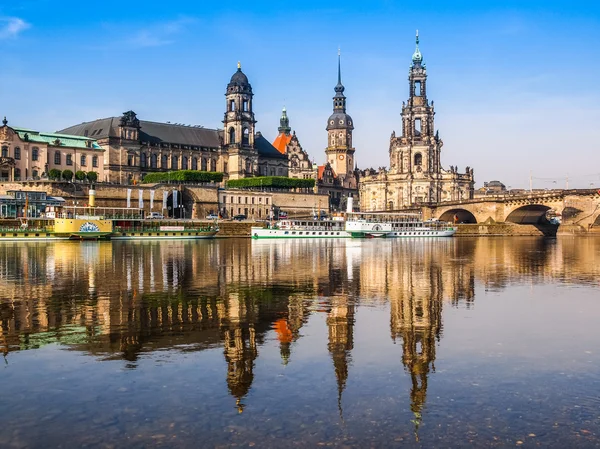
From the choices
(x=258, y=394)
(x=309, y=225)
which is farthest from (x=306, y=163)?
(x=258, y=394)

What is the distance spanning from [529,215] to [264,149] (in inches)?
1785

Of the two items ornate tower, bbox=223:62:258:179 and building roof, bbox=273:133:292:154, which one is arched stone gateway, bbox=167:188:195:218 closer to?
ornate tower, bbox=223:62:258:179

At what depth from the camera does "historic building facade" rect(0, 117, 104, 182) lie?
8406 cm

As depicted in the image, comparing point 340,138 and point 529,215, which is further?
point 340,138

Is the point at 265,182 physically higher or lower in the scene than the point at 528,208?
higher

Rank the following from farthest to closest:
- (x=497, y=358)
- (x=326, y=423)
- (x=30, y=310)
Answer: (x=30, y=310) → (x=497, y=358) → (x=326, y=423)

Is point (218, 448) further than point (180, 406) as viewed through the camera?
No

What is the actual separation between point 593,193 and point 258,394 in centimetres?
8647

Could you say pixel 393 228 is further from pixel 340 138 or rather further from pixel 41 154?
pixel 340 138

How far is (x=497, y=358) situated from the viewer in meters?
13.0

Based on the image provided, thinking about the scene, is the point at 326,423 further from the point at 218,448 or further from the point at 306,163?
the point at 306,163

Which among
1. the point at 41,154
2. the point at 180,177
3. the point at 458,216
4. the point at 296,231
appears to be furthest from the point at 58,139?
the point at 458,216

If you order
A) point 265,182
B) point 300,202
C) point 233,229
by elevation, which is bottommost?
point 233,229

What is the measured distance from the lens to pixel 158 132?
105 metres
